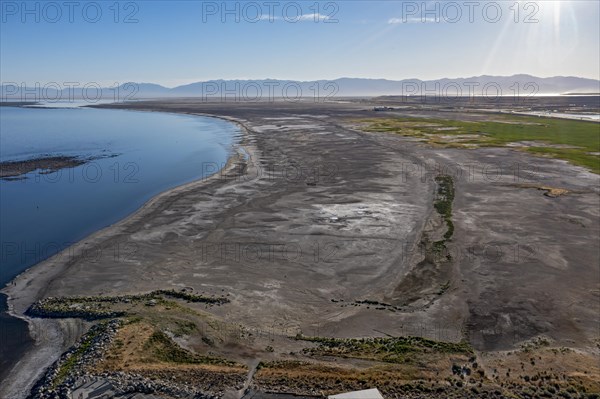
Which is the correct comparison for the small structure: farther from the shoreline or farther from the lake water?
the lake water

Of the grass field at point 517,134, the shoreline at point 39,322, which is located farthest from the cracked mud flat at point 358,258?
the grass field at point 517,134

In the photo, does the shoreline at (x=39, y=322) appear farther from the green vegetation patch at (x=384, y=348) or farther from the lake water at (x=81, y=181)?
the green vegetation patch at (x=384, y=348)

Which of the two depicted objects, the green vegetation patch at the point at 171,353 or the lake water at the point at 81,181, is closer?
the green vegetation patch at the point at 171,353

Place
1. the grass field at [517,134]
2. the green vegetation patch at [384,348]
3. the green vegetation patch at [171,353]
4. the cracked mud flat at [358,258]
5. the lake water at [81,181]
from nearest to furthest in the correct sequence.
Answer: the green vegetation patch at [171,353] < the green vegetation patch at [384,348] < the cracked mud flat at [358,258] < the lake water at [81,181] < the grass field at [517,134]

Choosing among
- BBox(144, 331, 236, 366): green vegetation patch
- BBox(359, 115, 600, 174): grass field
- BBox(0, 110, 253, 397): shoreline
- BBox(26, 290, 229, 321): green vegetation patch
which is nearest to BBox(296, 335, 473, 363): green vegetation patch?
BBox(144, 331, 236, 366): green vegetation patch

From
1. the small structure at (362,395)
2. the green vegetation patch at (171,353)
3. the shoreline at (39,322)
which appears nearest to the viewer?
the small structure at (362,395)

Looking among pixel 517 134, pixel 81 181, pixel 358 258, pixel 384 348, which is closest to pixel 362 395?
pixel 384 348

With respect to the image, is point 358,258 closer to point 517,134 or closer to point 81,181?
point 81,181
